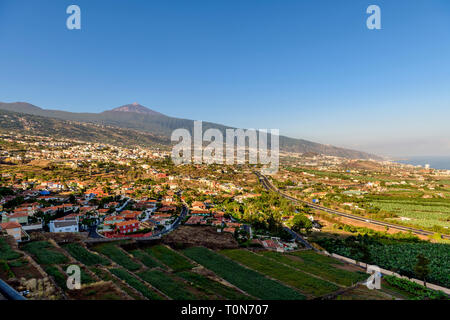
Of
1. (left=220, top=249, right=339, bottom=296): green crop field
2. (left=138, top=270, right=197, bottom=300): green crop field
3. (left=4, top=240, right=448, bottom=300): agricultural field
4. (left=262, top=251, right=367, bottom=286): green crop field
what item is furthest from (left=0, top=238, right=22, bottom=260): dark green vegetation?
(left=262, top=251, right=367, bottom=286): green crop field

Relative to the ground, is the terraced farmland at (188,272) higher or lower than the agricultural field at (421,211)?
higher

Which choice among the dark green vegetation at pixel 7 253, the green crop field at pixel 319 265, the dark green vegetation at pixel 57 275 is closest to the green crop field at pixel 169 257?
the dark green vegetation at pixel 57 275

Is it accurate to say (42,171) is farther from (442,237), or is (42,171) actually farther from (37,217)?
(442,237)

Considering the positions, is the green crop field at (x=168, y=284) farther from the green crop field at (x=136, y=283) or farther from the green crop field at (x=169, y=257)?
the green crop field at (x=169, y=257)

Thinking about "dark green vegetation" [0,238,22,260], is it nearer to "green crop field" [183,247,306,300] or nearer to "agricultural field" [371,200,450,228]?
"green crop field" [183,247,306,300]

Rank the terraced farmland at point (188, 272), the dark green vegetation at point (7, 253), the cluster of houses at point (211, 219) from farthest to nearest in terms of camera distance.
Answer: the cluster of houses at point (211, 219) < the dark green vegetation at point (7, 253) < the terraced farmland at point (188, 272)

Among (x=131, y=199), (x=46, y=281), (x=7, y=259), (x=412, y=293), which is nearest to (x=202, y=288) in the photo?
(x=46, y=281)
